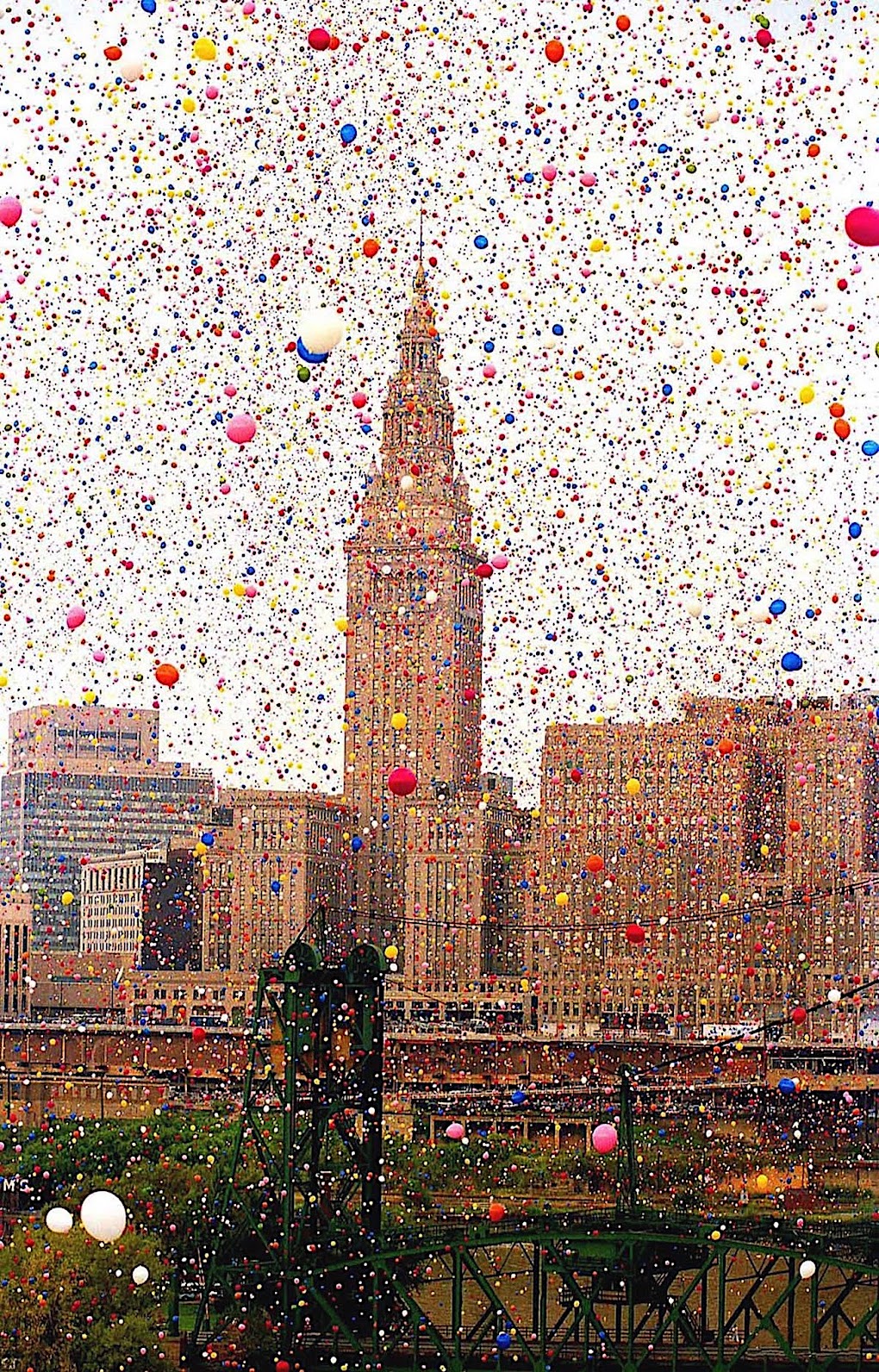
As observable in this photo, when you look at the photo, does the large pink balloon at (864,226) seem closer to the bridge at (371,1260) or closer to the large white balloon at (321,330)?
the large white balloon at (321,330)

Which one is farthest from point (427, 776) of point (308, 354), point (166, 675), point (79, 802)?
point (308, 354)

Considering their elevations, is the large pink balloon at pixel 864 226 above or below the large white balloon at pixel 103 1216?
above

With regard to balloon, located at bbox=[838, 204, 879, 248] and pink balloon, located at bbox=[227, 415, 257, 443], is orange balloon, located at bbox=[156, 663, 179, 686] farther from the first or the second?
balloon, located at bbox=[838, 204, 879, 248]

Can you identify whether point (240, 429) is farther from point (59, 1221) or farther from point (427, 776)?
point (427, 776)

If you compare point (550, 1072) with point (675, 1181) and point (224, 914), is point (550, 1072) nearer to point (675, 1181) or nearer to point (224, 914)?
point (224, 914)

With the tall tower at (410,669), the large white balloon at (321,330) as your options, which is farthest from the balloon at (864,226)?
the tall tower at (410,669)

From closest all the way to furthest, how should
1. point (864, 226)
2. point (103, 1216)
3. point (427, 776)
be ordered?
1. point (864, 226)
2. point (103, 1216)
3. point (427, 776)
